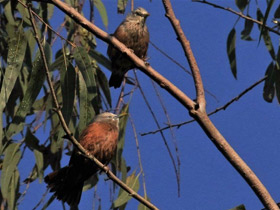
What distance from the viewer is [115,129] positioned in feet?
11.4

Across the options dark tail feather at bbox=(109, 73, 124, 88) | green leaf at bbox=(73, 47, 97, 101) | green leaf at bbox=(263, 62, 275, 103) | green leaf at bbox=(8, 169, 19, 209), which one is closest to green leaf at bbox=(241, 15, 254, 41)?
green leaf at bbox=(263, 62, 275, 103)

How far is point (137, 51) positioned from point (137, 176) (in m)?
1.27

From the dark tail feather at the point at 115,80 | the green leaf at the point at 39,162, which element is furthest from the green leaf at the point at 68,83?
the dark tail feather at the point at 115,80

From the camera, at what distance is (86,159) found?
10.3ft

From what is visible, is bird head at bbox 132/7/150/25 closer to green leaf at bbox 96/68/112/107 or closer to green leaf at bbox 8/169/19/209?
green leaf at bbox 96/68/112/107

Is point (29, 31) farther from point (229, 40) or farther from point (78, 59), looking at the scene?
point (229, 40)

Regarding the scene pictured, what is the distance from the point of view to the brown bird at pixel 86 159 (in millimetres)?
3182

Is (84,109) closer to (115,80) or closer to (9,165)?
(9,165)

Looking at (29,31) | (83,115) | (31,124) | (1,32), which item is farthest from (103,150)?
(1,32)

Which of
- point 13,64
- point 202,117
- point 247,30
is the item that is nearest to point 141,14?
point 247,30

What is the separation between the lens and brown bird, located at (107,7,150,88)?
166 inches

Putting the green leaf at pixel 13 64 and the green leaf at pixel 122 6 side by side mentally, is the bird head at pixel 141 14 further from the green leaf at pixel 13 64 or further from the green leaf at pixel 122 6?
the green leaf at pixel 13 64

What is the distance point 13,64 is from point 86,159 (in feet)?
2.12

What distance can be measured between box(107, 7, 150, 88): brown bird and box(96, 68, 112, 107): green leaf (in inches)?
25.1
